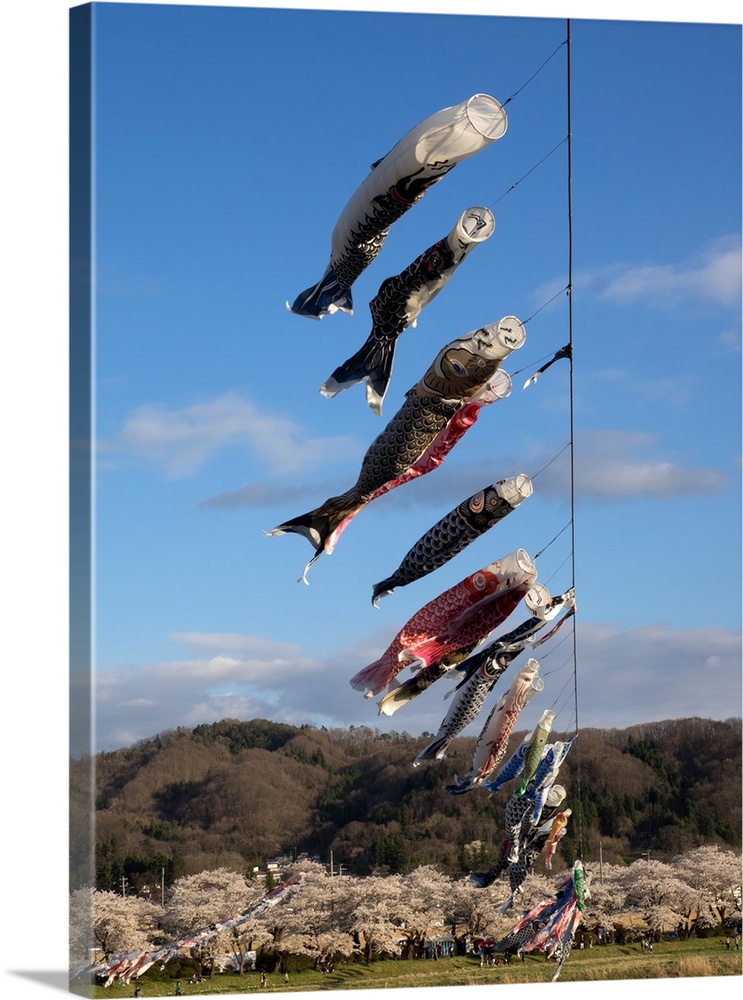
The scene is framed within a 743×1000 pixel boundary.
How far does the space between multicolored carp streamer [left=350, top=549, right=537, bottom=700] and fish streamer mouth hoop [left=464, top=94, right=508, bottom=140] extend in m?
2.24

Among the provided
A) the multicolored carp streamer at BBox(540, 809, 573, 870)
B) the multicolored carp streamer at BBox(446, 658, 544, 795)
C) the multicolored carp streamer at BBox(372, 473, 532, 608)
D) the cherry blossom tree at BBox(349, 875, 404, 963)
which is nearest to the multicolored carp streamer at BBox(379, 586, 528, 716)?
the multicolored carp streamer at BBox(372, 473, 532, 608)

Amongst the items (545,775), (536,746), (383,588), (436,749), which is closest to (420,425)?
(383,588)

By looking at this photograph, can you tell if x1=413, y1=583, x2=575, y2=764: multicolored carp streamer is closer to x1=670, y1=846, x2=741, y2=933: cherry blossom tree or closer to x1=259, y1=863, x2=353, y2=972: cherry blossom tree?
x1=259, y1=863, x2=353, y2=972: cherry blossom tree

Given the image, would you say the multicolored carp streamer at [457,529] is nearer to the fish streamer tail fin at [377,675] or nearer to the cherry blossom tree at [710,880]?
the fish streamer tail fin at [377,675]

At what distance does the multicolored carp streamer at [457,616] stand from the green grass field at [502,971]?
64.1 inches

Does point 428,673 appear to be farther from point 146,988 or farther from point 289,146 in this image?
point 289,146

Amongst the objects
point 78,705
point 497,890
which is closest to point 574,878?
point 497,890

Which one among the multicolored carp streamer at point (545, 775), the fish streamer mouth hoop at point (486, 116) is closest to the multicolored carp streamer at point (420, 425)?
the fish streamer mouth hoop at point (486, 116)

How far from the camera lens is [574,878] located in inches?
349

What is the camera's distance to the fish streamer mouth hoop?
7.33 m

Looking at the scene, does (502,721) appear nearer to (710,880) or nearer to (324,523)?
(324,523)

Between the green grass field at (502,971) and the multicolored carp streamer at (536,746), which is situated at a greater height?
the multicolored carp streamer at (536,746)

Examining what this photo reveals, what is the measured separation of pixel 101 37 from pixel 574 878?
526 cm

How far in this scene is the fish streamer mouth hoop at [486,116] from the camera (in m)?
7.33
